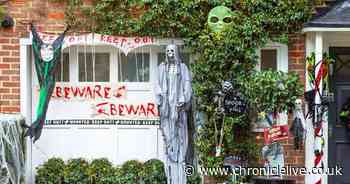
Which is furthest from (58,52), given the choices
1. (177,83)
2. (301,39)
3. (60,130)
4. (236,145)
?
(301,39)

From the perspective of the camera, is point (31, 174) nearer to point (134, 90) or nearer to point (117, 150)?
point (117, 150)

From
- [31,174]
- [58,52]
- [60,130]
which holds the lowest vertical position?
[31,174]

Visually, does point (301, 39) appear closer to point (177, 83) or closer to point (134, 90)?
point (177, 83)

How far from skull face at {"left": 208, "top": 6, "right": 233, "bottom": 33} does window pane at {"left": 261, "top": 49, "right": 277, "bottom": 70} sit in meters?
0.69

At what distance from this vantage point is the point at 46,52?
730cm

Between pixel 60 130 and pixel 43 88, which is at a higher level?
pixel 43 88

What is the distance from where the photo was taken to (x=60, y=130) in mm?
7684

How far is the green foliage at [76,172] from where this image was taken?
23.9 ft

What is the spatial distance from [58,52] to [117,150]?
151 cm

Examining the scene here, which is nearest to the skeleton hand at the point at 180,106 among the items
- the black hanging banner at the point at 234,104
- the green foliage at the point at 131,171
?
the black hanging banner at the point at 234,104

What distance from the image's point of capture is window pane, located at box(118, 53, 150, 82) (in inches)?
304

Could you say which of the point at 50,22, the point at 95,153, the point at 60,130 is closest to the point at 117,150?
the point at 95,153

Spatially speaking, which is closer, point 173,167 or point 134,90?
point 173,167

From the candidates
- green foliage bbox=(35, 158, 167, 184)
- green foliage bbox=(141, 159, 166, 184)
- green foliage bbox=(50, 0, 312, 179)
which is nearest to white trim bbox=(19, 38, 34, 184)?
green foliage bbox=(35, 158, 167, 184)
